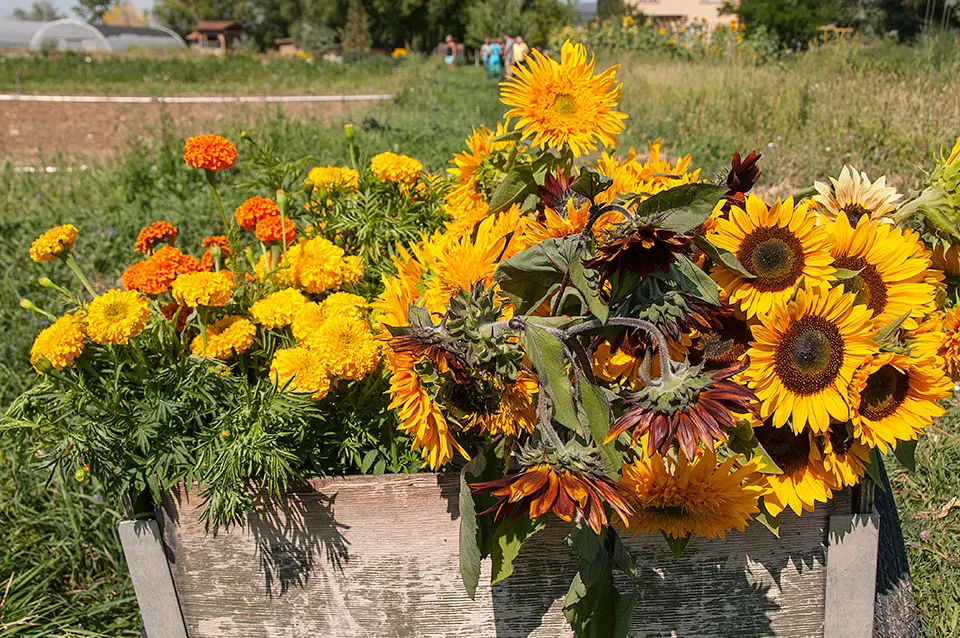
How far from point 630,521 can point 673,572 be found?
0.26 metres

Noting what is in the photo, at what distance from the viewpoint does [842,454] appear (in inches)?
42.1

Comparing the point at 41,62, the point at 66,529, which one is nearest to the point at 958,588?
the point at 66,529

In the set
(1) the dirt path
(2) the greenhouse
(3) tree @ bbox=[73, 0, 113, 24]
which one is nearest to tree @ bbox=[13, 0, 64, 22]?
(3) tree @ bbox=[73, 0, 113, 24]

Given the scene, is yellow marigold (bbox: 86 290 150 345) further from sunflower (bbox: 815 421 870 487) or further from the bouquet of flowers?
sunflower (bbox: 815 421 870 487)

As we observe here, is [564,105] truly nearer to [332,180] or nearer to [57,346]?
[332,180]

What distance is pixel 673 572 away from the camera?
4.13ft


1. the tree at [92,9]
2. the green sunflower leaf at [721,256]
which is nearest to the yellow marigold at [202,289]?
the green sunflower leaf at [721,256]

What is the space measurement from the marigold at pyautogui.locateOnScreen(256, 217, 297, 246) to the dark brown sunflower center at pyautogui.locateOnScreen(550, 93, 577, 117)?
69 centimetres

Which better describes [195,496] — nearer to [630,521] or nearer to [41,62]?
[630,521]

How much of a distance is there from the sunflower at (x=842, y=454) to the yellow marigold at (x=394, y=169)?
1.07 meters

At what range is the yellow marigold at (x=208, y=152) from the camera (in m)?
1.45

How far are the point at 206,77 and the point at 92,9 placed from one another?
221 feet

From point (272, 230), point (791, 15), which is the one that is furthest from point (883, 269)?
point (791, 15)

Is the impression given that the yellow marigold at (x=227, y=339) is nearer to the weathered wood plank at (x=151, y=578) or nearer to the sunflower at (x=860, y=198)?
the weathered wood plank at (x=151, y=578)
